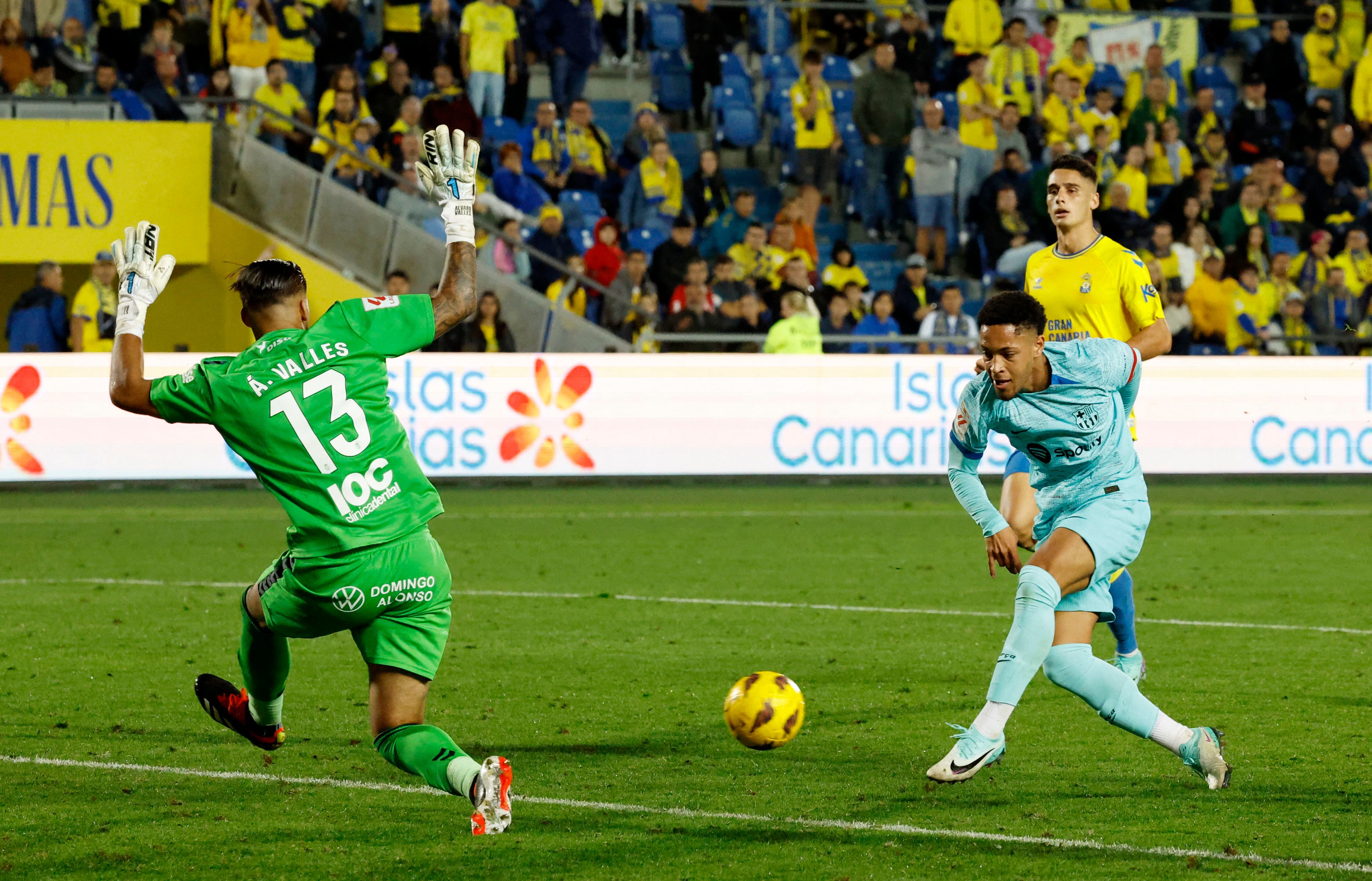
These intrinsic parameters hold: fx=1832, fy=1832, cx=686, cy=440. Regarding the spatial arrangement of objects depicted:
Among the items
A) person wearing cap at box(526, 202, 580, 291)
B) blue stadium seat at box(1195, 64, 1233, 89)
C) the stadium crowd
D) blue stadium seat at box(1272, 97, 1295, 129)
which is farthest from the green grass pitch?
blue stadium seat at box(1195, 64, 1233, 89)

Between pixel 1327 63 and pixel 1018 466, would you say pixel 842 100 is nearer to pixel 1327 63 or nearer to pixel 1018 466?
pixel 1327 63

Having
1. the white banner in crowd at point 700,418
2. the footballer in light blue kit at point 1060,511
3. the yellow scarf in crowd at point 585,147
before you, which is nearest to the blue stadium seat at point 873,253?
the yellow scarf in crowd at point 585,147

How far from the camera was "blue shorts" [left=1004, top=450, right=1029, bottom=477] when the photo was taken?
7668 millimetres

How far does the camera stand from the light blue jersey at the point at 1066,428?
6.07m

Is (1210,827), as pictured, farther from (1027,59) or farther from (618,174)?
(1027,59)

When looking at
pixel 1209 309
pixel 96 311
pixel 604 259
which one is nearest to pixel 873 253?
pixel 1209 309

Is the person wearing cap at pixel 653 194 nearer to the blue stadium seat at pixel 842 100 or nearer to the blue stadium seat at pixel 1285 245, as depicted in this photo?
the blue stadium seat at pixel 842 100

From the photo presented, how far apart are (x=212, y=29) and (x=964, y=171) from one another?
28.9 feet

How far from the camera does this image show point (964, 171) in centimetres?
2195

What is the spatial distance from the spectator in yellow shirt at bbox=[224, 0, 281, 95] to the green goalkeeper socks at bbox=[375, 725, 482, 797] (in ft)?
52.2

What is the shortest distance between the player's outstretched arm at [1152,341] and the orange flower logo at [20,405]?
429 inches

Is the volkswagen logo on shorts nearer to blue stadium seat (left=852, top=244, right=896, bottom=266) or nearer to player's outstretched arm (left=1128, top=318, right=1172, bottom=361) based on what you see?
player's outstretched arm (left=1128, top=318, right=1172, bottom=361)

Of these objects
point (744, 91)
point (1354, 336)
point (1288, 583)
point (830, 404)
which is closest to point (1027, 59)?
point (744, 91)

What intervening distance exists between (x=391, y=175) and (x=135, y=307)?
14095 millimetres
